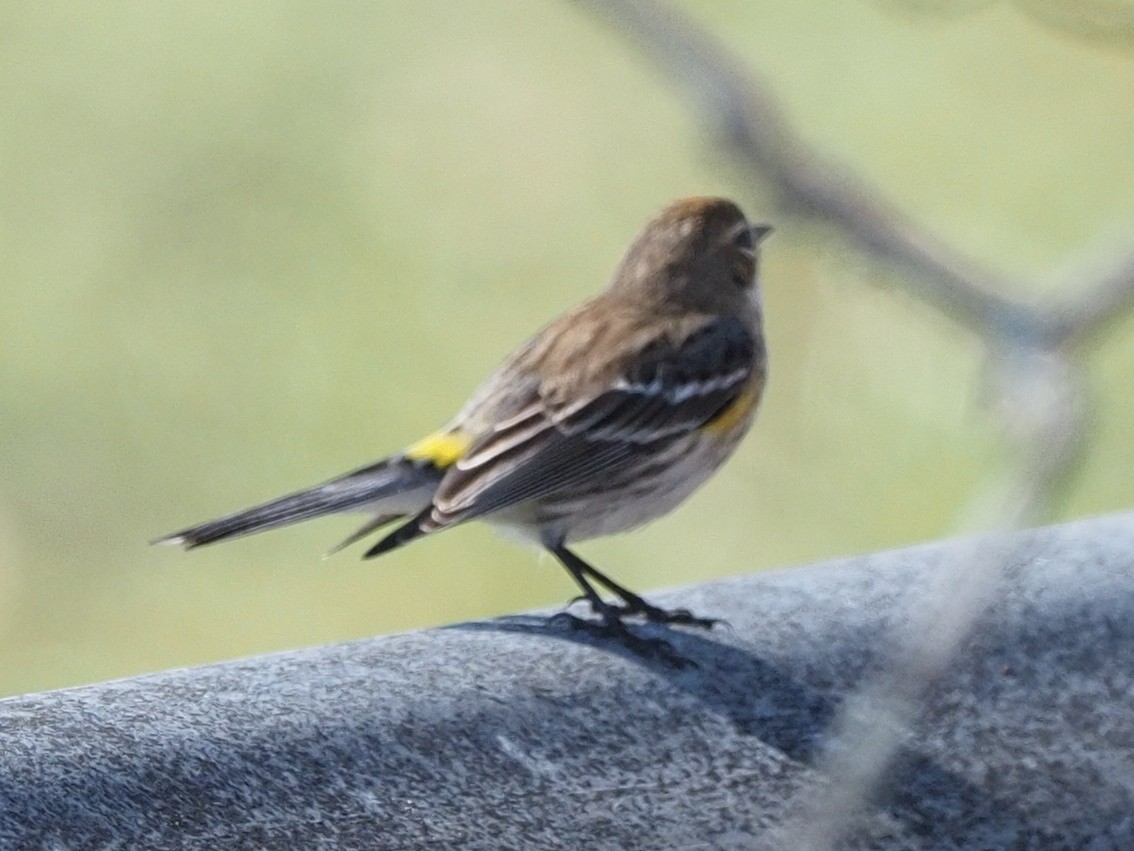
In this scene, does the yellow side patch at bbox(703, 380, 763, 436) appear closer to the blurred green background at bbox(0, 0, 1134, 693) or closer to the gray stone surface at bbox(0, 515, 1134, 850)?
the blurred green background at bbox(0, 0, 1134, 693)

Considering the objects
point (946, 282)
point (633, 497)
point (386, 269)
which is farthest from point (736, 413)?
point (386, 269)

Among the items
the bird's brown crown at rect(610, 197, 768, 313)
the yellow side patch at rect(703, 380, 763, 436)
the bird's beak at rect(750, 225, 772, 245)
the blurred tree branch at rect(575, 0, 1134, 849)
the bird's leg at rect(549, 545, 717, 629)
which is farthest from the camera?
the bird's beak at rect(750, 225, 772, 245)

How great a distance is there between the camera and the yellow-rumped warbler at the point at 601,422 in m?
4.00

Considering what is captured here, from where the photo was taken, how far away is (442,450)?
420 cm

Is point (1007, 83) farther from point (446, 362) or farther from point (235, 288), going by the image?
point (235, 288)

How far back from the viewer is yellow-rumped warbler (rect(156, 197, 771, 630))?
3998 mm

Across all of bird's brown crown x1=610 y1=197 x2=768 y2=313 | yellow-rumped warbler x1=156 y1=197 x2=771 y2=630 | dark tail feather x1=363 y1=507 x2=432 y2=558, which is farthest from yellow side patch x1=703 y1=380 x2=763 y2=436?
dark tail feather x1=363 y1=507 x2=432 y2=558

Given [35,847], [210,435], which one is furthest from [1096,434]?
[210,435]

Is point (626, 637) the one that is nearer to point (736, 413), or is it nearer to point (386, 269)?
point (736, 413)

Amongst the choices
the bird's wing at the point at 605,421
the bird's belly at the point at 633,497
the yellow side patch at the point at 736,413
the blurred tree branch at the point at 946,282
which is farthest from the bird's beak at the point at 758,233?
the blurred tree branch at the point at 946,282

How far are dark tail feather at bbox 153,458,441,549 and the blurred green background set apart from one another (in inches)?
61.0

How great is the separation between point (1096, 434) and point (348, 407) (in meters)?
6.03

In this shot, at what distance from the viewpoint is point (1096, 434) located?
117 centimetres

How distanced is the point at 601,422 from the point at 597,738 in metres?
1.70
